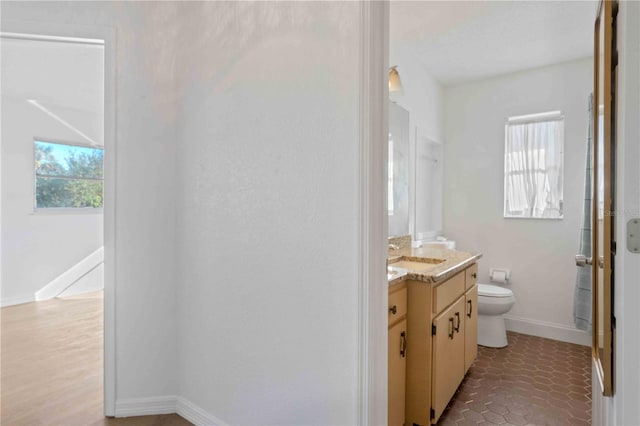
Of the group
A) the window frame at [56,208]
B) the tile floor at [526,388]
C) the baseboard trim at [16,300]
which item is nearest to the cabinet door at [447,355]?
the tile floor at [526,388]

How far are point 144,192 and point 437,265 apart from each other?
5.73 feet

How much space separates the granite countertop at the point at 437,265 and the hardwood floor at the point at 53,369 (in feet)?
4.82

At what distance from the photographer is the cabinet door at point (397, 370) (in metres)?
1.72

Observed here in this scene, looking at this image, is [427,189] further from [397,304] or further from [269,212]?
[269,212]

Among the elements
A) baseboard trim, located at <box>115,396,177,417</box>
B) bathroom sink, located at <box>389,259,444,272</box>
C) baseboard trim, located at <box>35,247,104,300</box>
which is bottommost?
baseboard trim, located at <box>115,396,177,417</box>

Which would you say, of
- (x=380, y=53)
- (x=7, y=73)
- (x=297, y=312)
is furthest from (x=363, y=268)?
(x=7, y=73)

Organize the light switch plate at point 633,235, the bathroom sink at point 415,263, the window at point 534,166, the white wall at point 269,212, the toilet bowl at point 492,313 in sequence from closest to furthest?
the light switch plate at point 633,235, the white wall at point 269,212, the bathroom sink at point 415,263, the toilet bowl at point 492,313, the window at point 534,166

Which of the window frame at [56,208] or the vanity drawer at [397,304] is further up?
the window frame at [56,208]

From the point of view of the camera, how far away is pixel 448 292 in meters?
2.08

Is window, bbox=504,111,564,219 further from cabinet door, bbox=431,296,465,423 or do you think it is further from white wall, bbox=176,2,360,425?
white wall, bbox=176,2,360,425

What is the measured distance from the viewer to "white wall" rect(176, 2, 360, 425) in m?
1.39

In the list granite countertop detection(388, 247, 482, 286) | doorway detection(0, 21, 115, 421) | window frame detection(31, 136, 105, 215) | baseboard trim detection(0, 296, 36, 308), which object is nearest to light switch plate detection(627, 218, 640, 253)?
granite countertop detection(388, 247, 482, 286)

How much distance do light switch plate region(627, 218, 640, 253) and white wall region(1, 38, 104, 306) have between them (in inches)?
161

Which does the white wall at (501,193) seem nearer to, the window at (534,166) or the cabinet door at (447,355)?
the window at (534,166)
